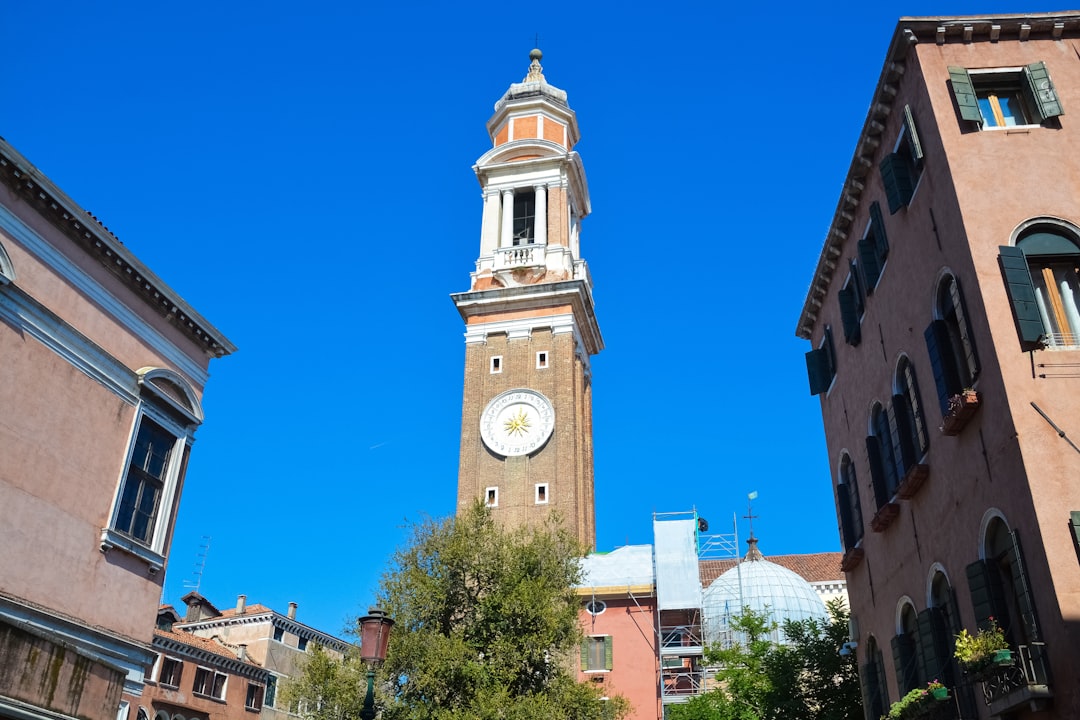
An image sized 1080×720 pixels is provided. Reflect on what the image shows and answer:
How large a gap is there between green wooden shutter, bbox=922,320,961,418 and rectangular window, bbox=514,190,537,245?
118 feet

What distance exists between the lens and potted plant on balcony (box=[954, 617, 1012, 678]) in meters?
11.3

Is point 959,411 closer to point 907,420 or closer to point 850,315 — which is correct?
point 907,420

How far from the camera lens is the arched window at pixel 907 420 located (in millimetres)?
15375

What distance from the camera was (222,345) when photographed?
Result: 2122 centimetres

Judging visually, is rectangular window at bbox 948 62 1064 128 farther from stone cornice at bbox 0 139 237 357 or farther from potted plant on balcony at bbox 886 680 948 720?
stone cornice at bbox 0 139 237 357

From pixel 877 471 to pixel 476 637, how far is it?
10419mm

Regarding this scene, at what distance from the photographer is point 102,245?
58.1 feet

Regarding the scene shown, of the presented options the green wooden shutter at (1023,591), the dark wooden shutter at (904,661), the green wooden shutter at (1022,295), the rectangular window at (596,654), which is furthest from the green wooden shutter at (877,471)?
the rectangular window at (596,654)

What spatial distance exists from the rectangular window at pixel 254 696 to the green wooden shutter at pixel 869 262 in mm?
38626

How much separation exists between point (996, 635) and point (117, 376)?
14.9m

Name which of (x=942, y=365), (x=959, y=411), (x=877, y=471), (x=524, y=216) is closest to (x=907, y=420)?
(x=877, y=471)

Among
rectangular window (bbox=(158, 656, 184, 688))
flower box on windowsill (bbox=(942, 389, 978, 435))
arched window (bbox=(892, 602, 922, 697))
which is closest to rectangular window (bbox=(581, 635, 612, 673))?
rectangular window (bbox=(158, 656, 184, 688))

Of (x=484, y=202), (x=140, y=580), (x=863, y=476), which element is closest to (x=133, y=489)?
(x=140, y=580)

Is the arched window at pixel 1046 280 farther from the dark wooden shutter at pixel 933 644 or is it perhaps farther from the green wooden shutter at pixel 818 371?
the green wooden shutter at pixel 818 371
